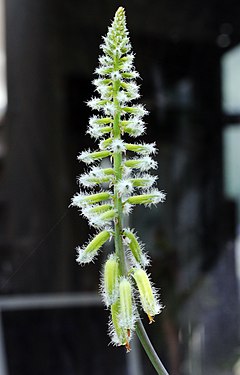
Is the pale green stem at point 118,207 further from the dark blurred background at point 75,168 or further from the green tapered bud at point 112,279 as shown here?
the dark blurred background at point 75,168

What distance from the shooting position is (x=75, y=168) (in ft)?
4.47

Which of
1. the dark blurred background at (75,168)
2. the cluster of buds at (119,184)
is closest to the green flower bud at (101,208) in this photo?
the cluster of buds at (119,184)

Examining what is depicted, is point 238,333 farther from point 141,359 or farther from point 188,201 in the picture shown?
point 188,201

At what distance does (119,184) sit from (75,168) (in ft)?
3.30

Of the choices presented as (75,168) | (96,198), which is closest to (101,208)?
(96,198)

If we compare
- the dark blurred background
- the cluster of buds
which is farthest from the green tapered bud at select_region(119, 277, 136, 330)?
the dark blurred background

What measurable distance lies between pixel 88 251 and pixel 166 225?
3.97 feet

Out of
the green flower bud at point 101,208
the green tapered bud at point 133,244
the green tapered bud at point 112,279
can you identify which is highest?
the green flower bud at point 101,208

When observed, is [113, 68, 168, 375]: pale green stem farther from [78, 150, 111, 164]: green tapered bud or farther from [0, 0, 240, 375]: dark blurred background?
[0, 0, 240, 375]: dark blurred background

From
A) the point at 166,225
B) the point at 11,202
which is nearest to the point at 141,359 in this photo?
the point at 166,225

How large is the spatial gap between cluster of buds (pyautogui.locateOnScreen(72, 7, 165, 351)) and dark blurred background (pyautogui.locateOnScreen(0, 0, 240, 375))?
0.93 metres

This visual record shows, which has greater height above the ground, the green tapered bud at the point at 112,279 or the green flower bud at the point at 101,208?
the green flower bud at the point at 101,208

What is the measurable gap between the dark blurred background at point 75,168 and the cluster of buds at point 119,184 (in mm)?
928

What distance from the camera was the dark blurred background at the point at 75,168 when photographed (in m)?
1.43
